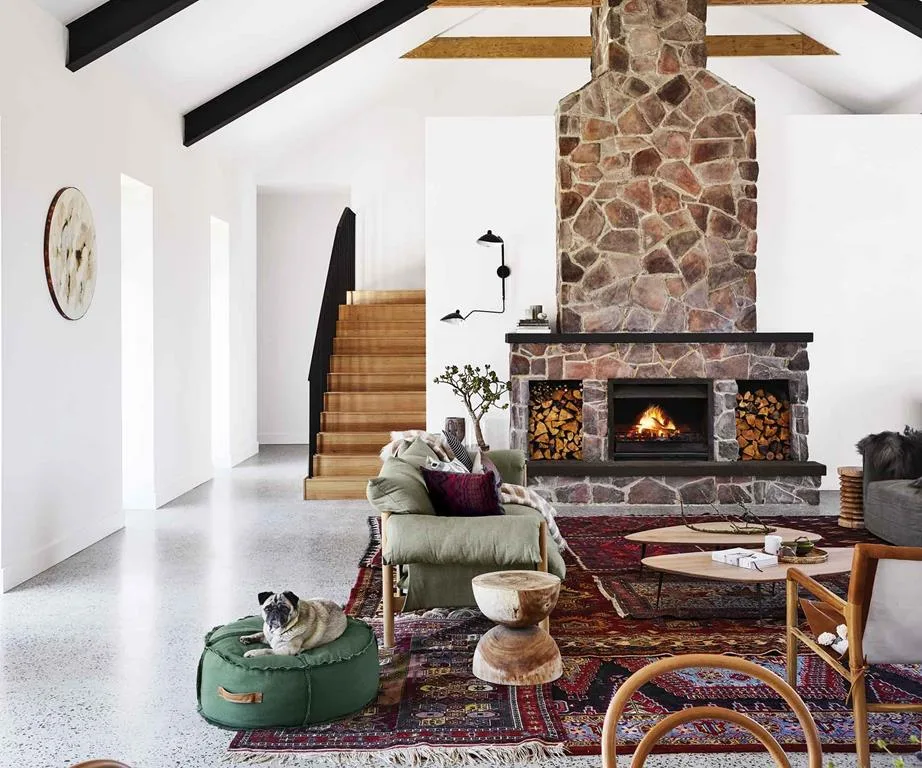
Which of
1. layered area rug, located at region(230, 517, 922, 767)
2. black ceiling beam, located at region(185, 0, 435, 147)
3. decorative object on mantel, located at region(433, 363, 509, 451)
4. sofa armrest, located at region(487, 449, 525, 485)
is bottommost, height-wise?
layered area rug, located at region(230, 517, 922, 767)

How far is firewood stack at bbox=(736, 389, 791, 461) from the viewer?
8.20 metres

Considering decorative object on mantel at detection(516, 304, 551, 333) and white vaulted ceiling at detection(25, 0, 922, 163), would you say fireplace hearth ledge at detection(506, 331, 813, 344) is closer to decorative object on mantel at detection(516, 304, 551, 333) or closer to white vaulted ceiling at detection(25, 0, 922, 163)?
decorative object on mantel at detection(516, 304, 551, 333)

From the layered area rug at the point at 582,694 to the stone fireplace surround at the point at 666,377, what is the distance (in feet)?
9.22

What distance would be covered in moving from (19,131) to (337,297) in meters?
5.27

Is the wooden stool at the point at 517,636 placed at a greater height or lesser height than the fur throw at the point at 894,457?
lesser

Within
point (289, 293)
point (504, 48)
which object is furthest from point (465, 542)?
point (289, 293)

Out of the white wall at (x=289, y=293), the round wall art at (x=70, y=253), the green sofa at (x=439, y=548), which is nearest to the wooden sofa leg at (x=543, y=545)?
the green sofa at (x=439, y=548)

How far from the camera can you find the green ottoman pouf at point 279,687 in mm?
3350

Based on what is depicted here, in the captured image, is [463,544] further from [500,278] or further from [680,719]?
[500,278]

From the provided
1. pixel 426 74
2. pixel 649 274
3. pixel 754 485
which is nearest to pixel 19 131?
pixel 649 274

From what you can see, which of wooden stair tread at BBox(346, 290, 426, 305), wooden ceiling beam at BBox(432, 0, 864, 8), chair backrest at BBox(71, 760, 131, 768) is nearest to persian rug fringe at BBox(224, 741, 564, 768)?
chair backrest at BBox(71, 760, 131, 768)

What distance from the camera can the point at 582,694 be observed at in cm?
367

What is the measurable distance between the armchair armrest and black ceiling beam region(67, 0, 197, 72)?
508cm

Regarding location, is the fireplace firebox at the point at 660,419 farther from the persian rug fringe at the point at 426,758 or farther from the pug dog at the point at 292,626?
the persian rug fringe at the point at 426,758
